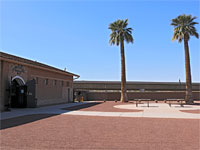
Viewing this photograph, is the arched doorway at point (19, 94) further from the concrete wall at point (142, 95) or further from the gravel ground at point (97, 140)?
the concrete wall at point (142, 95)

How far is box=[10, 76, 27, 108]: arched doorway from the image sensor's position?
21336 mm

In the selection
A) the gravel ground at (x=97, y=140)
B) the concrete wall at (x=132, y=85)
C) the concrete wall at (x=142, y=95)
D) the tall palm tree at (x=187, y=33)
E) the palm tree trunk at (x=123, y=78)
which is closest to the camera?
the gravel ground at (x=97, y=140)

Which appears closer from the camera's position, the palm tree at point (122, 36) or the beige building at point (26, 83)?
the beige building at point (26, 83)

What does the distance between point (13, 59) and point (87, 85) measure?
3073 centimetres

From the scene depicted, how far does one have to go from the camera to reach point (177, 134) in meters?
8.99

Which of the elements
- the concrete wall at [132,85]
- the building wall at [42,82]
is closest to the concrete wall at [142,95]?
the concrete wall at [132,85]

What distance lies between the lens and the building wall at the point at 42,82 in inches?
741

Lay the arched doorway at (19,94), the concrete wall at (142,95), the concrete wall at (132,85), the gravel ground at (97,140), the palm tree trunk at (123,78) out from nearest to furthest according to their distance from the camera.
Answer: the gravel ground at (97,140) → the arched doorway at (19,94) → the palm tree trunk at (123,78) → the concrete wall at (142,95) → the concrete wall at (132,85)

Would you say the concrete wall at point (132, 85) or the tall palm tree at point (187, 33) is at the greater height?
the tall palm tree at point (187, 33)

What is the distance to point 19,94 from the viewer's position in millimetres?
21859

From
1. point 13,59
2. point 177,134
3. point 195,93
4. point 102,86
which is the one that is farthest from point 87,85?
point 177,134

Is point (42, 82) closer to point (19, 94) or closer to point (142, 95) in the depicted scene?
point (19, 94)

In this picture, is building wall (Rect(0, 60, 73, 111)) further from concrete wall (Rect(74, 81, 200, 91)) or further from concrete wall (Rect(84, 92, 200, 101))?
concrete wall (Rect(74, 81, 200, 91))

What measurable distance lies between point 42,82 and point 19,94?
398 centimetres
